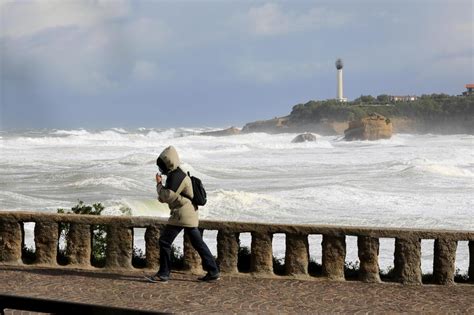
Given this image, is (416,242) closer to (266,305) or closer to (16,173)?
(266,305)

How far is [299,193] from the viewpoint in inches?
1067

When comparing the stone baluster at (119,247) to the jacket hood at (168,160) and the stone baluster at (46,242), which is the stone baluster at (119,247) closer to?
the stone baluster at (46,242)

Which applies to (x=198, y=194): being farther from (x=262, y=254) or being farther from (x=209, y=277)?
(x=262, y=254)

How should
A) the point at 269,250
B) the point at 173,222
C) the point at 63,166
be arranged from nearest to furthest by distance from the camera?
the point at 173,222 → the point at 269,250 → the point at 63,166

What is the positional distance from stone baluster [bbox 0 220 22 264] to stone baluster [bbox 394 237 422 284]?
14.6ft

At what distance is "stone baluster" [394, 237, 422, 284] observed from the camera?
25.8 ft

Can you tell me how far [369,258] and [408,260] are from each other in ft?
1.38

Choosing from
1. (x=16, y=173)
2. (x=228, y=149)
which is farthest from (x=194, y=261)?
(x=228, y=149)

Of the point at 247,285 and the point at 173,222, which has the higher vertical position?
the point at 173,222

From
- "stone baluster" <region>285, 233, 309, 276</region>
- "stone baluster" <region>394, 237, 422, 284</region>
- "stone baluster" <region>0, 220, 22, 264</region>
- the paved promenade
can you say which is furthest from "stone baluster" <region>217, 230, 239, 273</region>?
"stone baluster" <region>0, 220, 22, 264</region>

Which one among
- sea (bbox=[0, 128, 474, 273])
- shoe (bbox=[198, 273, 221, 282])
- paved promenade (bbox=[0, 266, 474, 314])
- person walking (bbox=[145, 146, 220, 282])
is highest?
person walking (bbox=[145, 146, 220, 282])

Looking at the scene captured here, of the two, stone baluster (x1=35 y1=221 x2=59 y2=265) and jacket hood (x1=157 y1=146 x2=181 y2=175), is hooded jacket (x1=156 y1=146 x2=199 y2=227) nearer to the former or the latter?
jacket hood (x1=157 y1=146 x2=181 y2=175)

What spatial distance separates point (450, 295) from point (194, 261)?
2860mm

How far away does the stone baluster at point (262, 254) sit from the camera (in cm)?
A: 821
